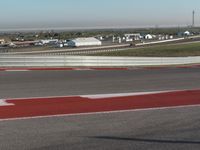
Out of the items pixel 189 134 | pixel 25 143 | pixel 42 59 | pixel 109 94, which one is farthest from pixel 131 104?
pixel 42 59

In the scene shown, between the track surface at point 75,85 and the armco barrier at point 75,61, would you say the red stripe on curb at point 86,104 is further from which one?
the armco barrier at point 75,61

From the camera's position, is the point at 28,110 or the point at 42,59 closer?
the point at 28,110

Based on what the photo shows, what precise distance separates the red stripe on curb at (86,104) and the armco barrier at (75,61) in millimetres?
12064

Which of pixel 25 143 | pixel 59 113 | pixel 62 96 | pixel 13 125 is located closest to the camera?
pixel 25 143

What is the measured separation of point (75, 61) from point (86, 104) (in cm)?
1647

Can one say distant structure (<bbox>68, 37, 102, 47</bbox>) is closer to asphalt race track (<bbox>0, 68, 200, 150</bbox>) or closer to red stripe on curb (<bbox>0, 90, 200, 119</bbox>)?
red stripe on curb (<bbox>0, 90, 200, 119</bbox>)

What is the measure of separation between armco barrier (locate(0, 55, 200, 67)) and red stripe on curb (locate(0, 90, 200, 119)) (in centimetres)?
1206

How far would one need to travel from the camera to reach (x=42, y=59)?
24.8 m

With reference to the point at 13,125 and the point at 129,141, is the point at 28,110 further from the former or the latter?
the point at 129,141

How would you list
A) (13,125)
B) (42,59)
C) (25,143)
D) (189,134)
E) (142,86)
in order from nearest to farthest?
(25,143) < (189,134) < (13,125) < (142,86) < (42,59)

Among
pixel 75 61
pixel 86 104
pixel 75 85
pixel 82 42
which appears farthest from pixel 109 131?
pixel 82 42

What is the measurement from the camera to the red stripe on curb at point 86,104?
9.50 meters

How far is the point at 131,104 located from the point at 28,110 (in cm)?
230

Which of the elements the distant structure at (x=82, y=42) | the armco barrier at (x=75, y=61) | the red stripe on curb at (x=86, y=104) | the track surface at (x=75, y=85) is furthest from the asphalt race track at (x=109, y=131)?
the distant structure at (x=82, y=42)
